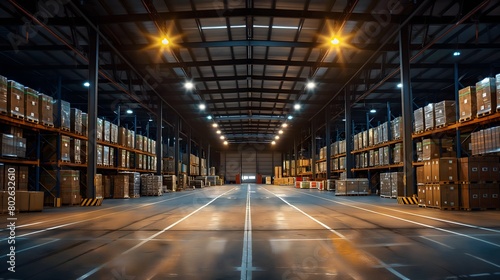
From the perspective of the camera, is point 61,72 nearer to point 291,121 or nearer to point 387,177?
point 387,177

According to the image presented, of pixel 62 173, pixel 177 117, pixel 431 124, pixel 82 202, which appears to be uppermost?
pixel 177 117

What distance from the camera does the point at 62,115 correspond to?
591 inches

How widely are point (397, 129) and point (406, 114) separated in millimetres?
4619

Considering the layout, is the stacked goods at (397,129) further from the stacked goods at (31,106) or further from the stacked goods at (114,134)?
the stacked goods at (31,106)

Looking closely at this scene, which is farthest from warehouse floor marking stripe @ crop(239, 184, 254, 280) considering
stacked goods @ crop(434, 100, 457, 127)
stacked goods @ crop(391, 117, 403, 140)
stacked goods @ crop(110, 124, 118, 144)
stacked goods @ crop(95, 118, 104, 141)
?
stacked goods @ crop(110, 124, 118, 144)

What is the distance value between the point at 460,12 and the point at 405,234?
9.89m

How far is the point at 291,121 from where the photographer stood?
39281 mm

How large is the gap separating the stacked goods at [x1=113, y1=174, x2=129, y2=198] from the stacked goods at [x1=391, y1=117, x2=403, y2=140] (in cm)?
1433

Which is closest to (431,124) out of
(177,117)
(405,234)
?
(405,234)

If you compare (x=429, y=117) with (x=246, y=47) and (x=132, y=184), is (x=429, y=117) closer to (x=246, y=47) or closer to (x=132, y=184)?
(x=246, y=47)

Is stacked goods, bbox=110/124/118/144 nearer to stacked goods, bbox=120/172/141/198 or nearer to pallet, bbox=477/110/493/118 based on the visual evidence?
stacked goods, bbox=120/172/141/198

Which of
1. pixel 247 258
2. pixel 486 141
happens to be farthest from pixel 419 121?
pixel 247 258

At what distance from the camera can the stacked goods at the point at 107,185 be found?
65.3 feet

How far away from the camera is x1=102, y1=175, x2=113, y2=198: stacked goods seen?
19.9m
